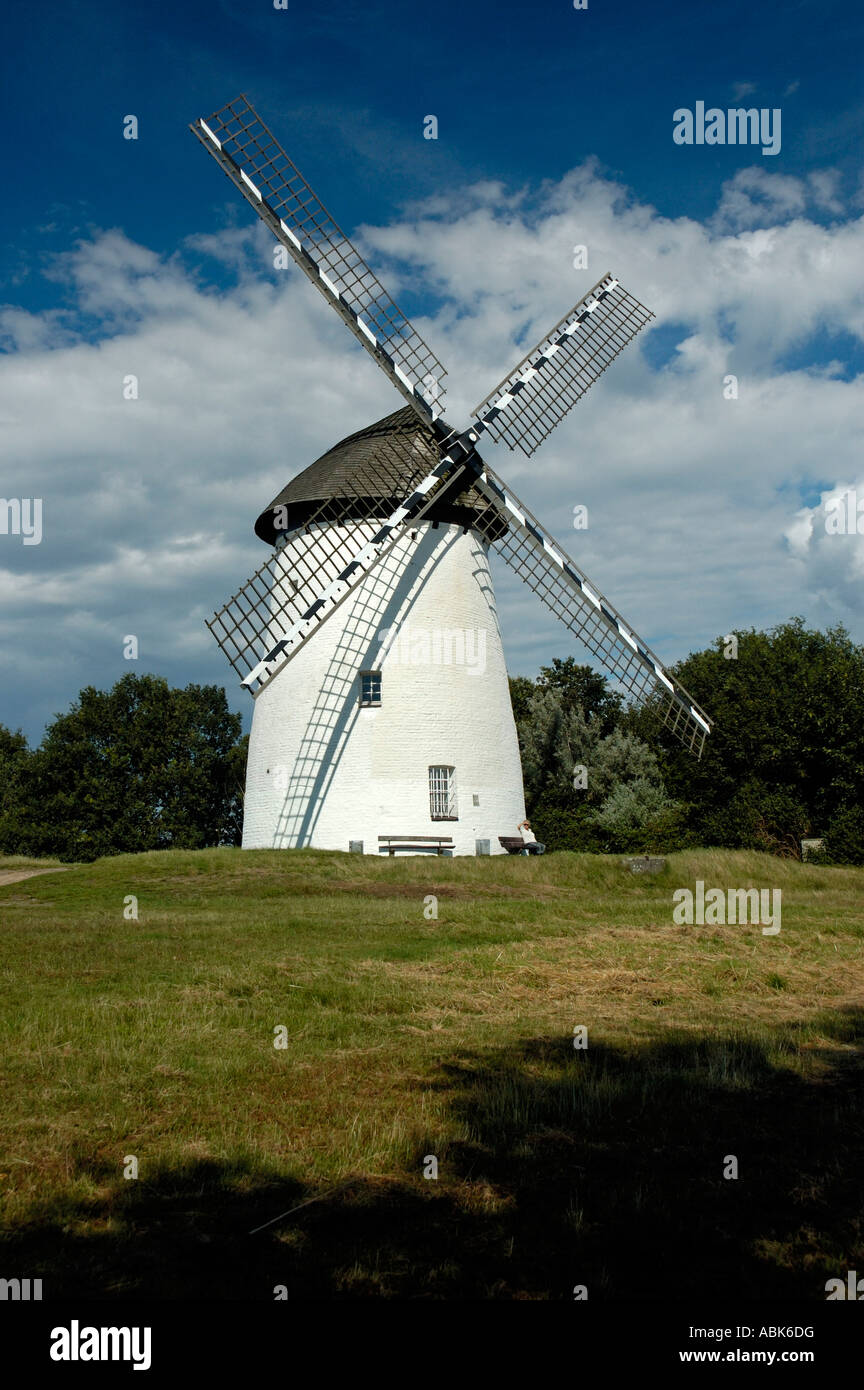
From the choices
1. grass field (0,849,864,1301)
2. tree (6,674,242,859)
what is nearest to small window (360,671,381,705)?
grass field (0,849,864,1301)

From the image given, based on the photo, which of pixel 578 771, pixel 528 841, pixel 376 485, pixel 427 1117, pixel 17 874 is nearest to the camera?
pixel 427 1117

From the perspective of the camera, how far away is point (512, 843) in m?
28.3

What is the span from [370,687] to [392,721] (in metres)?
1.31

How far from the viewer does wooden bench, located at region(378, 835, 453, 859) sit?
26344 millimetres

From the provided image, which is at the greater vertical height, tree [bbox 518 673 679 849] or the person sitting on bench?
tree [bbox 518 673 679 849]

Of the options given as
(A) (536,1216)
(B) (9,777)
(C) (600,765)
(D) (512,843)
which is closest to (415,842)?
(D) (512,843)

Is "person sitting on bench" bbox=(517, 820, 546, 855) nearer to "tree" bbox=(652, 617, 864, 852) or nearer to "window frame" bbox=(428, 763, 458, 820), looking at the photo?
"window frame" bbox=(428, 763, 458, 820)

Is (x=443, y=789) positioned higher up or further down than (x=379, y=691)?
further down

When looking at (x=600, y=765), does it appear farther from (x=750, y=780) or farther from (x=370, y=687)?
(x=370, y=687)

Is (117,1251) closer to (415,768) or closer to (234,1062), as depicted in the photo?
(234,1062)

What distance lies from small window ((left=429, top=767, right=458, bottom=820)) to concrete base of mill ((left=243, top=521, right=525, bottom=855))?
0.04 m

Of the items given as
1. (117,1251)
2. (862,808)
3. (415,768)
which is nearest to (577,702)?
(862,808)

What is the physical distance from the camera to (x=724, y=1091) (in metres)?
6.77

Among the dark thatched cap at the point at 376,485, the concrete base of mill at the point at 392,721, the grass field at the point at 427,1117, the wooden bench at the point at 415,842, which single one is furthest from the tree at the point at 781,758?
the grass field at the point at 427,1117
